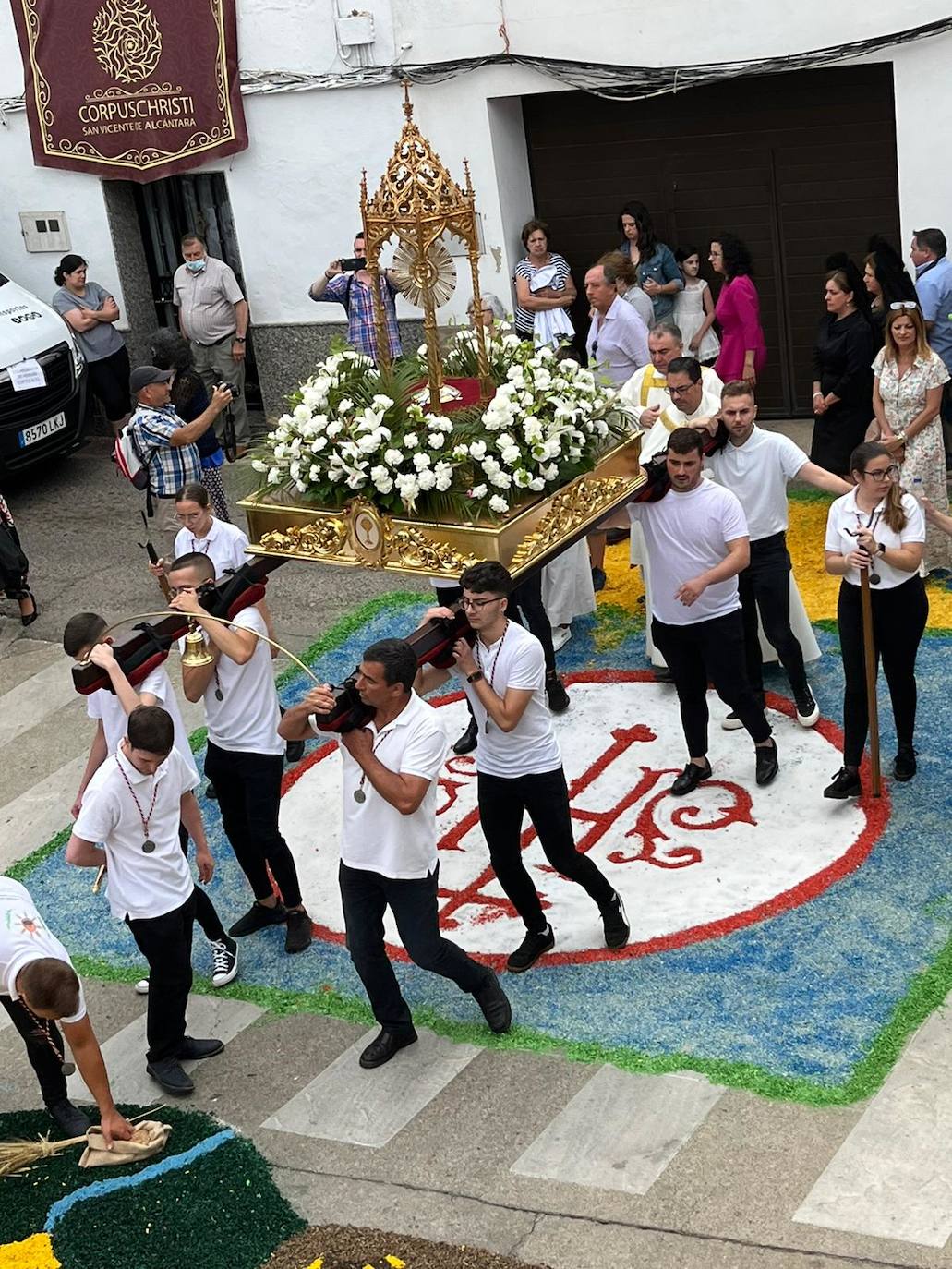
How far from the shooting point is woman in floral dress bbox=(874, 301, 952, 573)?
963 cm

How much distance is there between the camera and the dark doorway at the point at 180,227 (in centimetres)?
1530

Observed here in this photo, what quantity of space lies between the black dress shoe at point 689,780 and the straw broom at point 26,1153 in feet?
11.0

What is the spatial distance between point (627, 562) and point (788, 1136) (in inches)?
231

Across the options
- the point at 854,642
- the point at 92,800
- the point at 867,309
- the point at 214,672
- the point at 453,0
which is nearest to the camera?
the point at 92,800

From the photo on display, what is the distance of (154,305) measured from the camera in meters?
16.1

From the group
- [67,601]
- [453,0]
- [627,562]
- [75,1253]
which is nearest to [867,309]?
[627,562]

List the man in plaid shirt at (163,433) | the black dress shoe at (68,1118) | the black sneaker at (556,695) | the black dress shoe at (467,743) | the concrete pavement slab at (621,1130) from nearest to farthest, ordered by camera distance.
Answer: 1. the concrete pavement slab at (621,1130)
2. the black dress shoe at (68,1118)
3. the black dress shoe at (467,743)
4. the black sneaker at (556,695)
5. the man in plaid shirt at (163,433)

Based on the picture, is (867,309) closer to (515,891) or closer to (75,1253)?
(515,891)

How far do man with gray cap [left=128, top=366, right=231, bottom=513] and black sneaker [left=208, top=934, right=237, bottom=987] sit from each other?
410 centimetres

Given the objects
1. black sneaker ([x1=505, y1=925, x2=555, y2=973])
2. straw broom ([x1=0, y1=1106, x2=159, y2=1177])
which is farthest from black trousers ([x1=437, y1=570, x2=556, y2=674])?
straw broom ([x1=0, y1=1106, x2=159, y2=1177])

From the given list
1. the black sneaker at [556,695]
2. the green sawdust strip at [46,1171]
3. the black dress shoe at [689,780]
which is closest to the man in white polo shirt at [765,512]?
the black dress shoe at [689,780]

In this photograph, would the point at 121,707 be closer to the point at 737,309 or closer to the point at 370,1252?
the point at 370,1252

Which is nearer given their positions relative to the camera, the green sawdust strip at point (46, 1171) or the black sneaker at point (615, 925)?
the green sawdust strip at point (46, 1171)

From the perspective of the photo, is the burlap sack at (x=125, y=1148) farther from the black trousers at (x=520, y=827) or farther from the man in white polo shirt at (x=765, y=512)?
the man in white polo shirt at (x=765, y=512)
